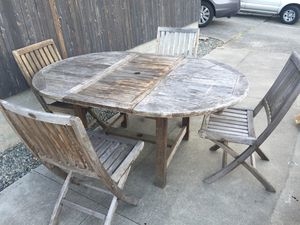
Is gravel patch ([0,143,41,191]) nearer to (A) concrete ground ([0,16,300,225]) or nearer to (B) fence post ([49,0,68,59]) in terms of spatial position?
(A) concrete ground ([0,16,300,225])

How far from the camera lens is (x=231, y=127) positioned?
2.29m

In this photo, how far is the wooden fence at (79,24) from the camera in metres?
2.70

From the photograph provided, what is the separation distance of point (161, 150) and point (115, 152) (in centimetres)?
39

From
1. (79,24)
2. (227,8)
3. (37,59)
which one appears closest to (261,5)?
(227,8)

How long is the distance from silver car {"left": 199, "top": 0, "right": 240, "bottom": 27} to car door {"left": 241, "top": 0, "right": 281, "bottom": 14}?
1313mm

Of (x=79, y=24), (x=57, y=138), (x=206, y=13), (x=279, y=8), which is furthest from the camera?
(x=279, y=8)

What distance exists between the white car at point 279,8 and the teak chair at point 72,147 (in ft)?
27.7

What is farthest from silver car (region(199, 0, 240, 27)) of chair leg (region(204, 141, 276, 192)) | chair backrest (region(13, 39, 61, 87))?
chair leg (region(204, 141, 276, 192))

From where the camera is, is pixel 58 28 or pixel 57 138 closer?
pixel 57 138

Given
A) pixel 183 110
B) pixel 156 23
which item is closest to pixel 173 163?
pixel 183 110

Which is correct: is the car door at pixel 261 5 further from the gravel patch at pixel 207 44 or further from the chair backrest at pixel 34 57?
the chair backrest at pixel 34 57

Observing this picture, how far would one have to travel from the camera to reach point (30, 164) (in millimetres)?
2686

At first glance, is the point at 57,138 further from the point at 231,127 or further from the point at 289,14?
the point at 289,14

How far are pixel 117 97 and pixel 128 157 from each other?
427 mm
